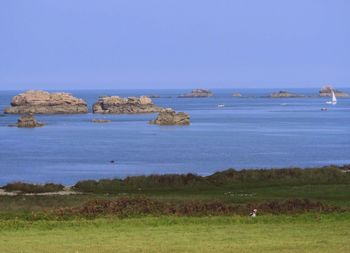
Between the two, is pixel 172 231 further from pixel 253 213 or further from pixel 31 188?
pixel 31 188

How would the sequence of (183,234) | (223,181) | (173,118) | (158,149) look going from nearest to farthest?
(183,234) < (223,181) < (158,149) < (173,118)

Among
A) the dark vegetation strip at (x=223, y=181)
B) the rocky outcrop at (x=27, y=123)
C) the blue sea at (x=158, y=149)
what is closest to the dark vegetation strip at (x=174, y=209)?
the dark vegetation strip at (x=223, y=181)

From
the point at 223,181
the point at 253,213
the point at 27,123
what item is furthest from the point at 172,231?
the point at 27,123

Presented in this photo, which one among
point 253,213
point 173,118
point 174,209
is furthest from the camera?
point 173,118

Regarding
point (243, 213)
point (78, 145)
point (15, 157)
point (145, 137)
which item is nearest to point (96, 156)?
point (15, 157)

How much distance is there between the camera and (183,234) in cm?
1830

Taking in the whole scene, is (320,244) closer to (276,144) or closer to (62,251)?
(62,251)

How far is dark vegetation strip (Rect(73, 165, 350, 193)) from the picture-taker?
142ft

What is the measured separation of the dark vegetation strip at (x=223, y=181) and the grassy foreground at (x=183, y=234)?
70.5 ft

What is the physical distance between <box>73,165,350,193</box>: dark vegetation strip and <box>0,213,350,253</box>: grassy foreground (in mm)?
21474

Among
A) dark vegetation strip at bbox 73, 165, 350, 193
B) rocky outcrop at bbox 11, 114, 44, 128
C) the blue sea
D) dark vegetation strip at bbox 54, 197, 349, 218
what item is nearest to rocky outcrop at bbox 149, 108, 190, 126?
the blue sea

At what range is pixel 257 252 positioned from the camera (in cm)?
1532

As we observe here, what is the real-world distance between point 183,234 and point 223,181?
26.4 meters

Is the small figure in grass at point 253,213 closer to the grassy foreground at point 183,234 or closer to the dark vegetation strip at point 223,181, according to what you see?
the grassy foreground at point 183,234
